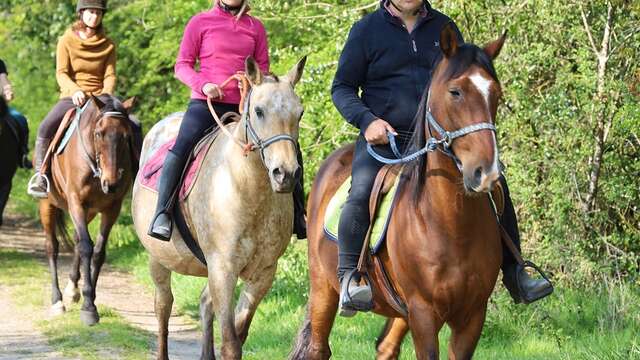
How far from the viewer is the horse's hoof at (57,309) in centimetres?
1213

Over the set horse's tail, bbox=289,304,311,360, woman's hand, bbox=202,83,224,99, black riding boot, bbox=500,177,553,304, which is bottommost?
horse's tail, bbox=289,304,311,360

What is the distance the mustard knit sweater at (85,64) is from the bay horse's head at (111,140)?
90 cm

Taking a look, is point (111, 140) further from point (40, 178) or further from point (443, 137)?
point (443, 137)

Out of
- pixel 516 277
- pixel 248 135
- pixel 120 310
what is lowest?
pixel 120 310

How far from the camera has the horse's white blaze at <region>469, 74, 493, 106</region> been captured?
563 centimetres

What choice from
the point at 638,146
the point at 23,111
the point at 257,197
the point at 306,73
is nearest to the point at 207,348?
the point at 257,197

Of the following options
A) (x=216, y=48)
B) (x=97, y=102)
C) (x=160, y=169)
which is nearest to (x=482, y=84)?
(x=216, y=48)

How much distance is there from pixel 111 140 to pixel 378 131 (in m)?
5.67

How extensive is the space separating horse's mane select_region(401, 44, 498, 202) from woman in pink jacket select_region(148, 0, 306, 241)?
89.7 inches

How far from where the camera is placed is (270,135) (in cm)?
744

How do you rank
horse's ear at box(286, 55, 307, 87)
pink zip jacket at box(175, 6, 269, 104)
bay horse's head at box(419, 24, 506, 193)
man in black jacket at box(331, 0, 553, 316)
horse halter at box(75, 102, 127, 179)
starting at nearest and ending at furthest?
1. bay horse's head at box(419, 24, 506, 193)
2. man in black jacket at box(331, 0, 553, 316)
3. horse's ear at box(286, 55, 307, 87)
4. pink zip jacket at box(175, 6, 269, 104)
5. horse halter at box(75, 102, 127, 179)

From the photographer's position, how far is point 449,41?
589cm

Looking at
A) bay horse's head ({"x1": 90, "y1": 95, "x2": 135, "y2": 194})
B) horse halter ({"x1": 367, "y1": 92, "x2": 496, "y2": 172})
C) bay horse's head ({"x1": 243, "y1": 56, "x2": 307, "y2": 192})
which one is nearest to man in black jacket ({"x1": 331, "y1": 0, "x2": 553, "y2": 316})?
horse halter ({"x1": 367, "y1": 92, "x2": 496, "y2": 172})

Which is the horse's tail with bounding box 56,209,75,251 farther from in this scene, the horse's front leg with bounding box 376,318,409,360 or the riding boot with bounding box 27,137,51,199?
the horse's front leg with bounding box 376,318,409,360
